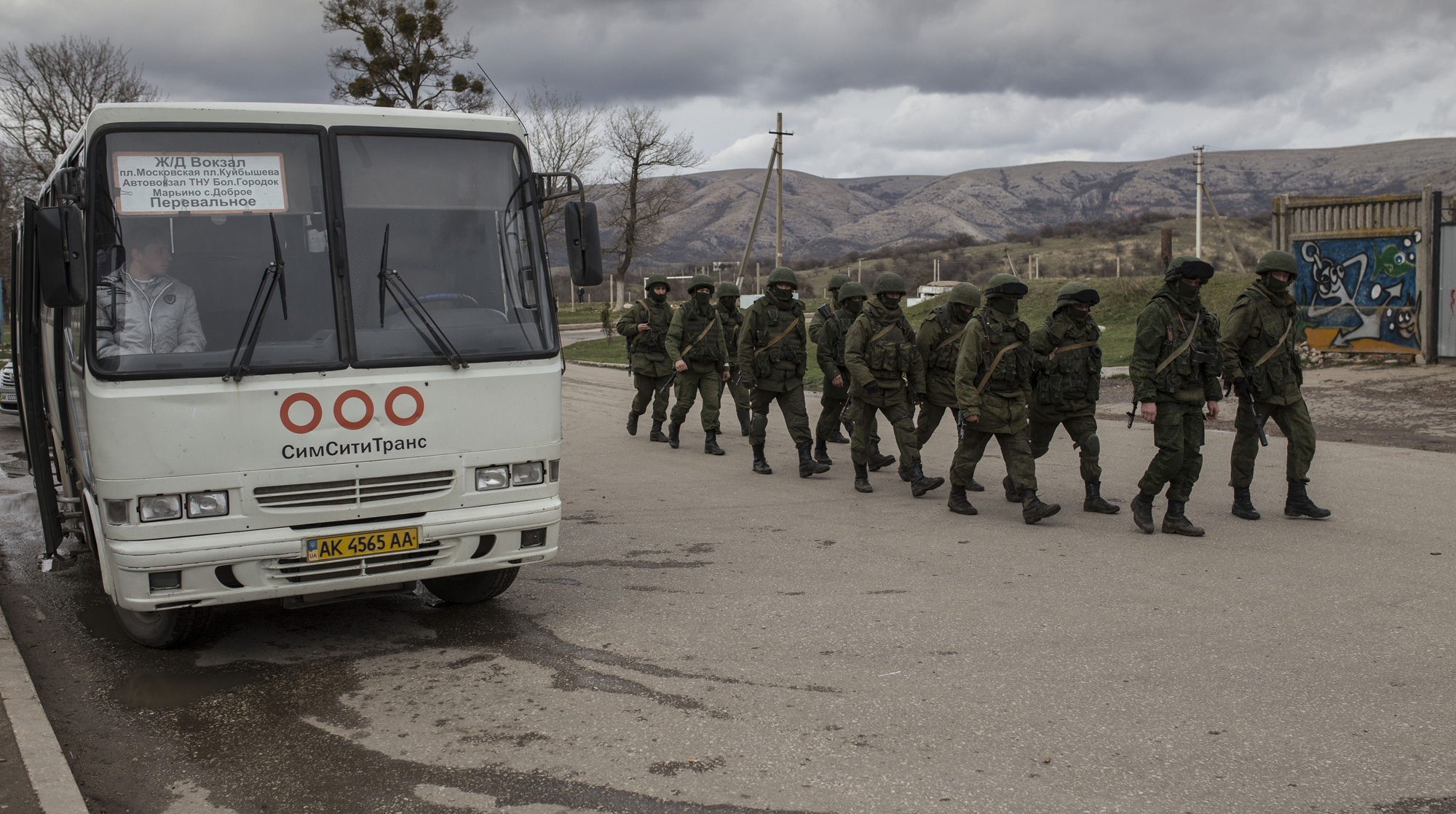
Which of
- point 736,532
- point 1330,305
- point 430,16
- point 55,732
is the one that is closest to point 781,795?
point 55,732

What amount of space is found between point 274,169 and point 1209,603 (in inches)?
207

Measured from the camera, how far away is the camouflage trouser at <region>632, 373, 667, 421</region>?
1332cm

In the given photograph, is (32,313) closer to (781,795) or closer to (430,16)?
(781,795)

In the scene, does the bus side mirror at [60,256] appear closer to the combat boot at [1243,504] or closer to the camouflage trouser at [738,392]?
the combat boot at [1243,504]

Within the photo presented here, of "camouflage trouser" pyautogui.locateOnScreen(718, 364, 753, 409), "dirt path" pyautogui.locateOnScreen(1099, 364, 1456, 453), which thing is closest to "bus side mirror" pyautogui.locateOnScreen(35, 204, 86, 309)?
"camouflage trouser" pyautogui.locateOnScreen(718, 364, 753, 409)

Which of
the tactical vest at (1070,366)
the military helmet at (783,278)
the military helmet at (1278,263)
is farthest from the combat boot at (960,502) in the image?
the military helmet at (783,278)

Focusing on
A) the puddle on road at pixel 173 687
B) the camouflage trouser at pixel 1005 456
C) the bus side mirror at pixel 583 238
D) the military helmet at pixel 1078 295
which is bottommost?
the puddle on road at pixel 173 687

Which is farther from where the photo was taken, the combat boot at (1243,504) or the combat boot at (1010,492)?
the combat boot at (1010,492)

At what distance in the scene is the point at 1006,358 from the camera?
838cm

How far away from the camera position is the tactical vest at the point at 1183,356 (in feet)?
25.4

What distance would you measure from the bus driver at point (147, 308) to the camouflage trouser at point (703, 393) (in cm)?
757

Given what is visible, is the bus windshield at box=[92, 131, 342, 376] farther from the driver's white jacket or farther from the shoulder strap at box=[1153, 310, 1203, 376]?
the shoulder strap at box=[1153, 310, 1203, 376]

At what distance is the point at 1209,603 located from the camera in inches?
239

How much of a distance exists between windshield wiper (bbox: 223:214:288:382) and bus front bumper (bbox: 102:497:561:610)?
737mm
